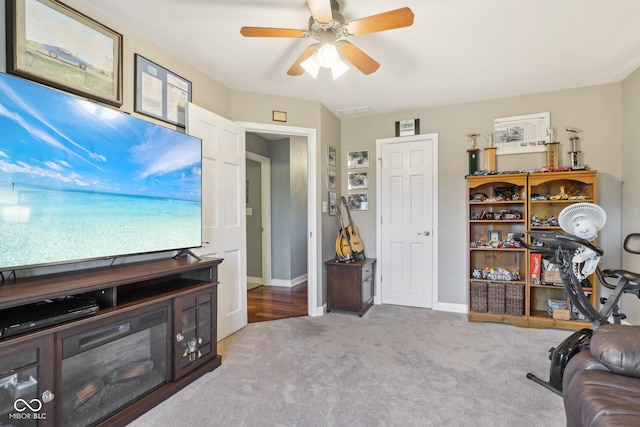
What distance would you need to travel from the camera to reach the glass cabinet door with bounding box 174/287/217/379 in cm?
195

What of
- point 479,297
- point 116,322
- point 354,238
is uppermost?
point 354,238

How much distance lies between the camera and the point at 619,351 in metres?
1.20

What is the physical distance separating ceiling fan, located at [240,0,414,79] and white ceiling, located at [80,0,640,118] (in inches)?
6.7

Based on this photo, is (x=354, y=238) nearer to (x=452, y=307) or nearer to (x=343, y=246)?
(x=343, y=246)

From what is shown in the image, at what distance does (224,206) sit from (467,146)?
2827 mm

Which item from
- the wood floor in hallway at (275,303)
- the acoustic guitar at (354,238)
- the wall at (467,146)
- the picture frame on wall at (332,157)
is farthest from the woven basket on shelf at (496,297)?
the picture frame on wall at (332,157)

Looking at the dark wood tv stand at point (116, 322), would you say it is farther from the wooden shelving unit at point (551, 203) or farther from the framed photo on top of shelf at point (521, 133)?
the framed photo on top of shelf at point (521, 133)

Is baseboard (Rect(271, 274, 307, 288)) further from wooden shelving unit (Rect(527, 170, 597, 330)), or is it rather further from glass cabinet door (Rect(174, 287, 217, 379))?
wooden shelving unit (Rect(527, 170, 597, 330))

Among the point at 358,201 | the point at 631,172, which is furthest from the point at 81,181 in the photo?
the point at 631,172

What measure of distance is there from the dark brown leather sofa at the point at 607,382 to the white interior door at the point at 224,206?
245 centimetres

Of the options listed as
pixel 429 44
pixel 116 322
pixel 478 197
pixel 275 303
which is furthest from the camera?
pixel 275 303

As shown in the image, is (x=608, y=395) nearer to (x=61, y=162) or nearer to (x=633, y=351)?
(x=633, y=351)

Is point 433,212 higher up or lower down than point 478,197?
lower down

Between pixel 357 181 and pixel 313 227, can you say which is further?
pixel 357 181
